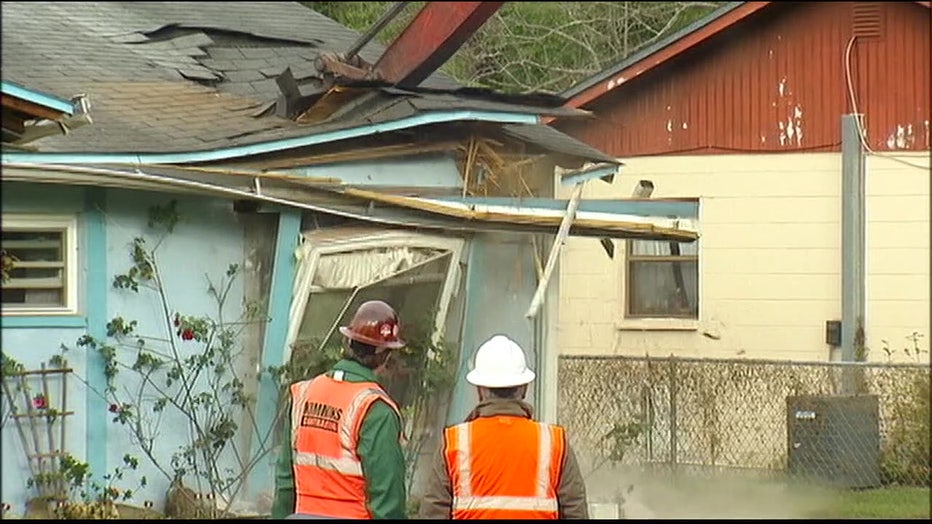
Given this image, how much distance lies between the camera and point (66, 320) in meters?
10.7

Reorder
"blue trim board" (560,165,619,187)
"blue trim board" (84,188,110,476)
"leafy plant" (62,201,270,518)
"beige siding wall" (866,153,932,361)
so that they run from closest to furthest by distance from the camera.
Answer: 1. "blue trim board" (84,188,110,476)
2. "leafy plant" (62,201,270,518)
3. "blue trim board" (560,165,619,187)
4. "beige siding wall" (866,153,932,361)

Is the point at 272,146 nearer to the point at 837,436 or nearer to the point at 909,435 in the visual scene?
the point at 837,436

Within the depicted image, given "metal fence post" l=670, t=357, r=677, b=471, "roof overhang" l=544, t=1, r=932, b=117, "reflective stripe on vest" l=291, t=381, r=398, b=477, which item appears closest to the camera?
"reflective stripe on vest" l=291, t=381, r=398, b=477

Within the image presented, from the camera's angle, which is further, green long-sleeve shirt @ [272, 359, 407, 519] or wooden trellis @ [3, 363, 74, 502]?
wooden trellis @ [3, 363, 74, 502]

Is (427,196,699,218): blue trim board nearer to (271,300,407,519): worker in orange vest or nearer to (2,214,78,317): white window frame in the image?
(2,214,78,317): white window frame

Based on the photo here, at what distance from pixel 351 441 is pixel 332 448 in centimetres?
10

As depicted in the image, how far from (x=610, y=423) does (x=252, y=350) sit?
425 centimetres

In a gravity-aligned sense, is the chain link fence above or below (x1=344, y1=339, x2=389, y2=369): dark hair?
below

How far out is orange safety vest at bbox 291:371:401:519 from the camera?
22.9ft

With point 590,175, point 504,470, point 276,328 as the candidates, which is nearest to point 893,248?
point 590,175

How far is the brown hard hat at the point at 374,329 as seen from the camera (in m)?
7.18

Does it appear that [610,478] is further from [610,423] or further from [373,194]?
[373,194]

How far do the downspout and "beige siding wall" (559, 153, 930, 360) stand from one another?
83 millimetres

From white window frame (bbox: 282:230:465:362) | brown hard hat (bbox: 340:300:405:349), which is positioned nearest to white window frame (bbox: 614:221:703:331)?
→ white window frame (bbox: 282:230:465:362)
